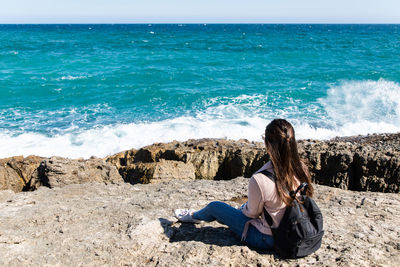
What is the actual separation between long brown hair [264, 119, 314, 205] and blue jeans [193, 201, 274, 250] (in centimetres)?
60

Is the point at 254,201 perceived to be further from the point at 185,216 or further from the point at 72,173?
the point at 72,173

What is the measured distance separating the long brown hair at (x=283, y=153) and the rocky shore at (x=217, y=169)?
298 cm

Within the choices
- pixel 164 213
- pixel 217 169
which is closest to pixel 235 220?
pixel 164 213

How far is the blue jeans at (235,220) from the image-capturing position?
11.2ft

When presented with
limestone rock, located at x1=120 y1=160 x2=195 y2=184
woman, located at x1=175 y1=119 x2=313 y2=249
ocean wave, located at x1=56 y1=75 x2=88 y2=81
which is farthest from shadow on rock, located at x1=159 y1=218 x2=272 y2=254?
ocean wave, located at x1=56 y1=75 x2=88 y2=81

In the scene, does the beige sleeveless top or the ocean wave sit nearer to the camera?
the beige sleeveless top

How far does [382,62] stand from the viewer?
31391 mm

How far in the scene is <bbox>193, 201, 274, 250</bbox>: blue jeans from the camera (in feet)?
11.2

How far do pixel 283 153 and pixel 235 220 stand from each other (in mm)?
982

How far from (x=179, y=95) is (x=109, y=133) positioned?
720 cm

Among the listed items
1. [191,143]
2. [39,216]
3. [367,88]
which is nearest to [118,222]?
[39,216]

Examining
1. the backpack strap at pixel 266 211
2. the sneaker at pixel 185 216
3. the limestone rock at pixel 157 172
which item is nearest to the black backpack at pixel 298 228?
the backpack strap at pixel 266 211

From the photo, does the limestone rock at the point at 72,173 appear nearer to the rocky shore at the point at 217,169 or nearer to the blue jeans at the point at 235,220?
the rocky shore at the point at 217,169

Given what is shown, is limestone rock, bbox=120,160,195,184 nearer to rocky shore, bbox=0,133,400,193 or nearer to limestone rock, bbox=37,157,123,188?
rocky shore, bbox=0,133,400,193
